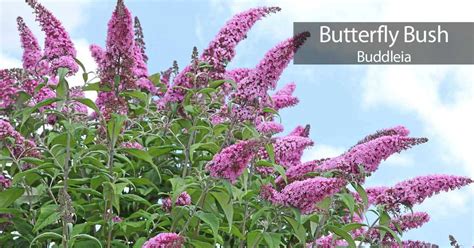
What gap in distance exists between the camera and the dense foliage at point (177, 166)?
208 inches

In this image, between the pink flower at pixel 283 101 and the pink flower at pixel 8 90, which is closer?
the pink flower at pixel 8 90

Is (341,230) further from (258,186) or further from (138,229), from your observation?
(138,229)

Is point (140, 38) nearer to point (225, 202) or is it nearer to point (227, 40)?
point (227, 40)

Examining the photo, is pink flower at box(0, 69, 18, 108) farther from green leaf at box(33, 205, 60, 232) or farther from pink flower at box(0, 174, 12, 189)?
green leaf at box(33, 205, 60, 232)

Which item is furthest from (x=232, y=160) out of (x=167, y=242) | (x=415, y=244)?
(x=415, y=244)

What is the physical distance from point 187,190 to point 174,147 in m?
0.75

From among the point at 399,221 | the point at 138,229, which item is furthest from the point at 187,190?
the point at 399,221

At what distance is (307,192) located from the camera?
491 cm

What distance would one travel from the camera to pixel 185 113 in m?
6.62

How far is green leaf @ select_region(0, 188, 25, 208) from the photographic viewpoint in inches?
234

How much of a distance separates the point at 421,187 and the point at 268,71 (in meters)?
1.46

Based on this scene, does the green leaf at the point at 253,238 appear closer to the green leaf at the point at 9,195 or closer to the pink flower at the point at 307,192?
the pink flower at the point at 307,192

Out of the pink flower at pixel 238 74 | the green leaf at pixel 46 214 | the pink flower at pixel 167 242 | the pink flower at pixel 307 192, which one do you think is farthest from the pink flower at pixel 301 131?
the pink flower at pixel 167 242

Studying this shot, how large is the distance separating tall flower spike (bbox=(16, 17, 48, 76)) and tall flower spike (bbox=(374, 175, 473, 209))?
3329 millimetres
